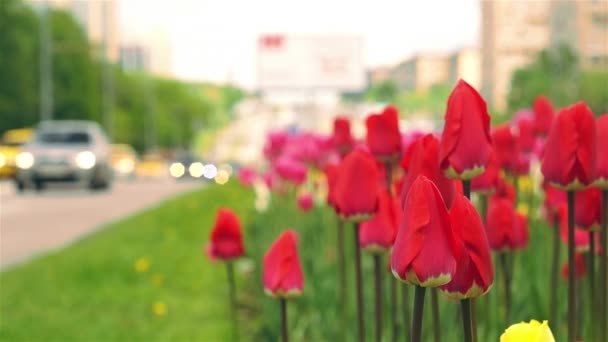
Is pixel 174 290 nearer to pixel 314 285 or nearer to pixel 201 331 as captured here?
pixel 201 331

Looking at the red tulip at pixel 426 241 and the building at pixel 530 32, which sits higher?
the building at pixel 530 32

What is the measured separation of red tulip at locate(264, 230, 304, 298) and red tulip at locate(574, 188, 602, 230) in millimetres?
605

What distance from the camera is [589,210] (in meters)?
2.14

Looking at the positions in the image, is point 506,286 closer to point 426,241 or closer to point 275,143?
point 426,241

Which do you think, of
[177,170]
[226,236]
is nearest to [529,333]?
[226,236]

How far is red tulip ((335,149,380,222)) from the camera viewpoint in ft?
7.02

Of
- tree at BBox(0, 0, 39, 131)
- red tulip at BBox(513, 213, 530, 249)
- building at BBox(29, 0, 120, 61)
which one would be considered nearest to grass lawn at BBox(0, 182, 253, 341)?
red tulip at BBox(513, 213, 530, 249)

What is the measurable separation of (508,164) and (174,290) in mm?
4015

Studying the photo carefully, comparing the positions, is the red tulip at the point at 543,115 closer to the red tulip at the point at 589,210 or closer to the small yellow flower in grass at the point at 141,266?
the red tulip at the point at 589,210

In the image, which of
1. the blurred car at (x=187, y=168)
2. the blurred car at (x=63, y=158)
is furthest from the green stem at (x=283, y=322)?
the blurred car at (x=187, y=168)

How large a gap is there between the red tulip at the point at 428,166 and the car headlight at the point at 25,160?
2076 centimetres

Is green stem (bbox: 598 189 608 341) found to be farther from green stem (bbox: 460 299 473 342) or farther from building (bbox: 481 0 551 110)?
building (bbox: 481 0 551 110)

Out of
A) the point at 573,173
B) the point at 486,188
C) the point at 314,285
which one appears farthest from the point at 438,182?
the point at 314,285

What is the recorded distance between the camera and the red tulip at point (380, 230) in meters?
2.20
